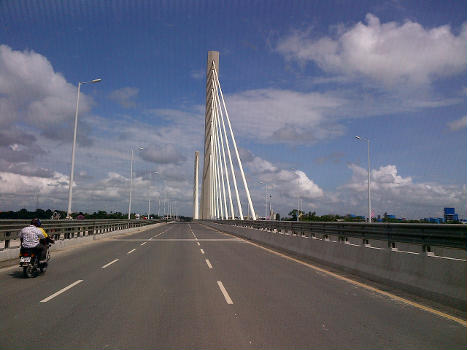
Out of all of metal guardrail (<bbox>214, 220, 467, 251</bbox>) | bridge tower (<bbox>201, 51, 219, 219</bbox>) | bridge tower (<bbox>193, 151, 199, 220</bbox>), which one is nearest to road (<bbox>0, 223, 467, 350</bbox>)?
metal guardrail (<bbox>214, 220, 467, 251</bbox>)

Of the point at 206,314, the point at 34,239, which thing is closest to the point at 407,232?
the point at 206,314

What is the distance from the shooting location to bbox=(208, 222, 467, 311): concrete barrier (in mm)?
7855

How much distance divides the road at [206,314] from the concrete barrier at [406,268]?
0.87m

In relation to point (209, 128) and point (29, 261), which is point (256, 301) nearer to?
point (29, 261)

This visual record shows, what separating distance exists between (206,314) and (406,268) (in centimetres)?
508

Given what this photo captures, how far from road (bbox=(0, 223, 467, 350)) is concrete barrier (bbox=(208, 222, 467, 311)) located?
87cm

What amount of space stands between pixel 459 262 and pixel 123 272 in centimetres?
895

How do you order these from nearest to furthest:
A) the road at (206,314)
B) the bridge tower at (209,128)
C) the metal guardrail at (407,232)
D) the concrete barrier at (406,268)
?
the road at (206,314)
the concrete barrier at (406,268)
the metal guardrail at (407,232)
the bridge tower at (209,128)

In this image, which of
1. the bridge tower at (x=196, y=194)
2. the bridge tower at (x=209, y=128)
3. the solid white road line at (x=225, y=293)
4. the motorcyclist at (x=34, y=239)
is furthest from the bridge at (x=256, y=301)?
the bridge tower at (x=196, y=194)

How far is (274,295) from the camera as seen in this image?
8953mm

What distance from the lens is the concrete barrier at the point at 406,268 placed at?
7.86m

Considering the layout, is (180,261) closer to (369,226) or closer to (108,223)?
(369,226)

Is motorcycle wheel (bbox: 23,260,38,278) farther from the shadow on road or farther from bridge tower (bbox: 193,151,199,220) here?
bridge tower (bbox: 193,151,199,220)

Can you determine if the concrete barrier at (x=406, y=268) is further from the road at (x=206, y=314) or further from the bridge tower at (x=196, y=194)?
the bridge tower at (x=196, y=194)
